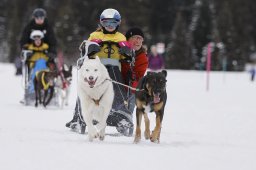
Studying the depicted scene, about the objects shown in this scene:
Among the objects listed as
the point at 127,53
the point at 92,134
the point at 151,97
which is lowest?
the point at 92,134

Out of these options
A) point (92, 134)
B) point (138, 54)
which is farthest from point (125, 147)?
point (138, 54)

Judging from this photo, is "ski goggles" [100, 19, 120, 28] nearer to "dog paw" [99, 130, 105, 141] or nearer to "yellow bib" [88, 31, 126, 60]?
"yellow bib" [88, 31, 126, 60]

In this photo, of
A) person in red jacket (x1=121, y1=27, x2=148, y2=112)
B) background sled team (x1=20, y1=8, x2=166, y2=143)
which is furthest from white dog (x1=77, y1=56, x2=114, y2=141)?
person in red jacket (x1=121, y1=27, x2=148, y2=112)

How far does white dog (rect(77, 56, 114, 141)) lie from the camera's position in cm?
837

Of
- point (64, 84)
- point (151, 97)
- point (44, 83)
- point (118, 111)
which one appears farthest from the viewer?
point (64, 84)

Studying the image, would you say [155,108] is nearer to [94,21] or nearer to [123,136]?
[123,136]

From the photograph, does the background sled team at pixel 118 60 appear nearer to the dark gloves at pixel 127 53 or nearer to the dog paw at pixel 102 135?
the dark gloves at pixel 127 53

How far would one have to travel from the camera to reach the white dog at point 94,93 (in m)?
8.37

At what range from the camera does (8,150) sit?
712 cm

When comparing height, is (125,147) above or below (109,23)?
below

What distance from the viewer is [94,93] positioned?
8516 mm

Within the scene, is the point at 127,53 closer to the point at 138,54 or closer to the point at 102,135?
the point at 102,135

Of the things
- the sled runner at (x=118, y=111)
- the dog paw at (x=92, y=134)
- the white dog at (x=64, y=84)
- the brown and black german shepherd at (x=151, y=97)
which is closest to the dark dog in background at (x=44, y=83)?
the white dog at (x=64, y=84)

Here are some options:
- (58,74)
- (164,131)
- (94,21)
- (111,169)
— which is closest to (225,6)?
(94,21)
